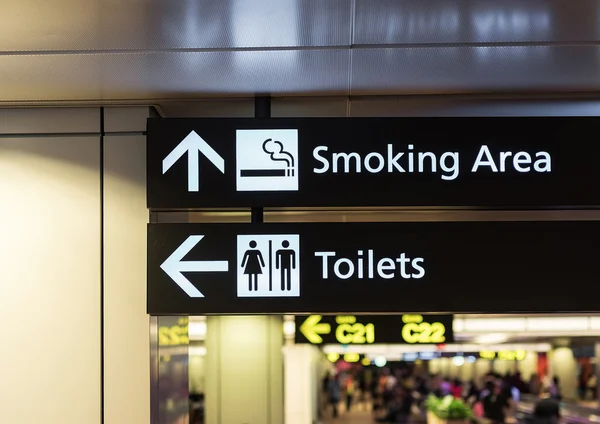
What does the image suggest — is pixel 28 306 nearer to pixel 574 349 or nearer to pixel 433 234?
pixel 433 234

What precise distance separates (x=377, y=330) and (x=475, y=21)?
6.45 m

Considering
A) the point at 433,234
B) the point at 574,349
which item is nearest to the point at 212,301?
the point at 433,234

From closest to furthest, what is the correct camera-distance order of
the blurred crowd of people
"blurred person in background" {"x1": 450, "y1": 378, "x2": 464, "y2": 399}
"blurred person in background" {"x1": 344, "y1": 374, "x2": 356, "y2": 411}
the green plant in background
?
the green plant in background
the blurred crowd of people
"blurred person in background" {"x1": 344, "y1": 374, "x2": 356, "y2": 411}
"blurred person in background" {"x1": 450, "y1": 378, "x2": 464, "y2": 399}

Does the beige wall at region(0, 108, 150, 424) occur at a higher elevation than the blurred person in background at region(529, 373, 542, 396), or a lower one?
higher

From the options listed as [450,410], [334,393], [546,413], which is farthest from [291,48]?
[334,393]

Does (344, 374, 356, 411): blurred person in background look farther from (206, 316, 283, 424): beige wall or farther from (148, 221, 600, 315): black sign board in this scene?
(148, 221, 600, 315): black sign board

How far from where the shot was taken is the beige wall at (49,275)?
3852mm

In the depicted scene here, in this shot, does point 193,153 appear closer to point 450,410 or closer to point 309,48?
point 309,48

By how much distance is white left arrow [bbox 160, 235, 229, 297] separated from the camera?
333 centimetres

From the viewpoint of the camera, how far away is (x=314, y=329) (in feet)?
30.5

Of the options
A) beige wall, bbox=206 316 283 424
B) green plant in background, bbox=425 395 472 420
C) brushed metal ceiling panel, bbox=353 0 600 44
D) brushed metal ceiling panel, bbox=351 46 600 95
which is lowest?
green plant in background, bbox=425 395 472 420

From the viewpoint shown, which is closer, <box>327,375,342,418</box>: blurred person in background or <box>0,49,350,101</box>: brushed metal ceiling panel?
<box>0,49,350,101</box>: brushed metal ceiling panel

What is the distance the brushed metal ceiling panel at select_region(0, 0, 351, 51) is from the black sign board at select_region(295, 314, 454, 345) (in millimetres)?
6047

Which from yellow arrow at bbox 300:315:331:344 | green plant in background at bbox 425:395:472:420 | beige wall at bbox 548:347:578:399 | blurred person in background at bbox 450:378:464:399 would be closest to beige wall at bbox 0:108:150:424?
yellow arrow at bbox 300:315:331:344
